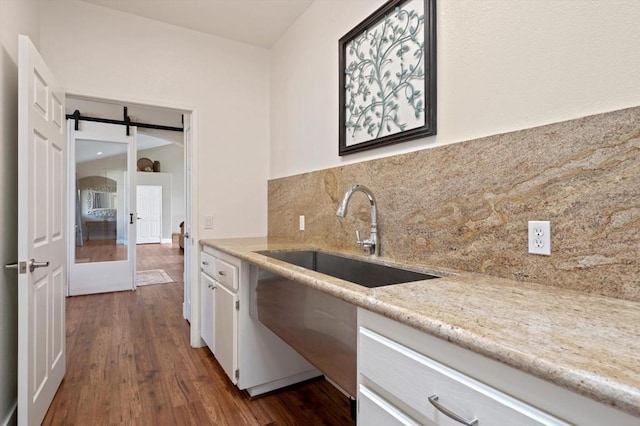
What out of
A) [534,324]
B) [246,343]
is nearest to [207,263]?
[246,343]

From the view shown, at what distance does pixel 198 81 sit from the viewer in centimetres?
277

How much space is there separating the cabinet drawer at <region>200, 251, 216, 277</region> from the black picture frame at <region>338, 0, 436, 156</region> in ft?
3.96

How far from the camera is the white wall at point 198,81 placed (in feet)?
7.70

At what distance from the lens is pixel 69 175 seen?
432 cm

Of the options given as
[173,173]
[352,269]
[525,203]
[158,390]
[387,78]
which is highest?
[173,173]

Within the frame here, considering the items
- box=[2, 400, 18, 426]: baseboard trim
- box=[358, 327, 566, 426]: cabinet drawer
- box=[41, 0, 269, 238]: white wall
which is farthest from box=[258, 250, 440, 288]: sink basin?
box=[2, 400, 18, 426]: baseboard trim

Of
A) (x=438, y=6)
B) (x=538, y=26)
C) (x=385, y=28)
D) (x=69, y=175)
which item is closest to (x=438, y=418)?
(x=538, y=26)

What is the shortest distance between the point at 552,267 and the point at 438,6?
3.88ft

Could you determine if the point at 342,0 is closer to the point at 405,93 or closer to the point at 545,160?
the point at 405,93

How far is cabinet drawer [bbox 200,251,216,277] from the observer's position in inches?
94.3

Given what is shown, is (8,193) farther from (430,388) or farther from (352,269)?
(430,388)

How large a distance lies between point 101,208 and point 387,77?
468 centimetres

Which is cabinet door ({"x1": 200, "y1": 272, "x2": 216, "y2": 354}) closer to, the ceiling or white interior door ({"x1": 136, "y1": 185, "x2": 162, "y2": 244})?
the ceiling

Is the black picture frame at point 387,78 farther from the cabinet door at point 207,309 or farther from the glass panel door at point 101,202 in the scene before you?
the glass panel door at point 101,202
